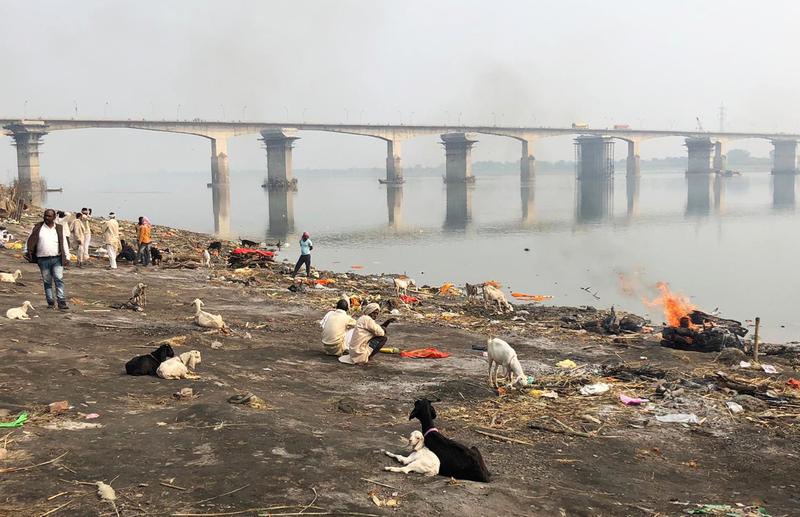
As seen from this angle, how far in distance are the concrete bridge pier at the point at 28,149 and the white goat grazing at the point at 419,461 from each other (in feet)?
353

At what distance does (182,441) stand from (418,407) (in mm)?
2555

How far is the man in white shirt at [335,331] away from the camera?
1319 centimetres

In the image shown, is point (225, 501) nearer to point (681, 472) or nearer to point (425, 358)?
point (681, 472)

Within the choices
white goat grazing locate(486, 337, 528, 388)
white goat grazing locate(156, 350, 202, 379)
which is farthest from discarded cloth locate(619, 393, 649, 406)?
white goat grazing locate(156, 350, 202, 379)

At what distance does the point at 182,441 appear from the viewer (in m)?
7.81

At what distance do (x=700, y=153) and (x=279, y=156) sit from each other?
9686 cm

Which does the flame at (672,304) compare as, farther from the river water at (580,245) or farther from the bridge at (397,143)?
the bridge at (397,143)

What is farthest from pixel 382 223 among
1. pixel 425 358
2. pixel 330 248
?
pixel 425 358

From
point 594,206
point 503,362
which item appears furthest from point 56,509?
point 594,206

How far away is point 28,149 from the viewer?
103 meters

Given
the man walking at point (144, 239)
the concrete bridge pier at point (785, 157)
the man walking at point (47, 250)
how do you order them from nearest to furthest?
the man walking at point (47, 250) < the man walking at point (144, 239) < the concrete bridge pier at point (785, 157)

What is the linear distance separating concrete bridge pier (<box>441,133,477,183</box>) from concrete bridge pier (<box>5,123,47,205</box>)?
7259cm

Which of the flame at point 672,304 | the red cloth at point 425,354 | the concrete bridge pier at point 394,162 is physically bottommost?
the flame at point 672,304

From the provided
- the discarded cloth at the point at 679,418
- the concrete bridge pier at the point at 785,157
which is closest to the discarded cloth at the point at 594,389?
the discarded cloth at the point at 679,418
